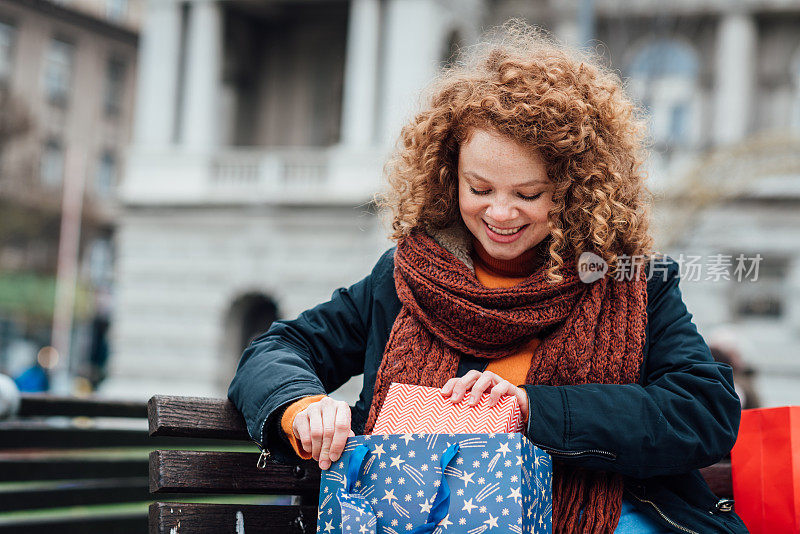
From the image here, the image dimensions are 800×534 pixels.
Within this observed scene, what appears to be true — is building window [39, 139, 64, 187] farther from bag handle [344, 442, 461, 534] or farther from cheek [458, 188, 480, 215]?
bag handle [344, 442, 461, 534]

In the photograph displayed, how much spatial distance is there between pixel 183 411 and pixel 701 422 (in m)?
1.21

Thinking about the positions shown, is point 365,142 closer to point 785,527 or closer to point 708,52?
point 708,52

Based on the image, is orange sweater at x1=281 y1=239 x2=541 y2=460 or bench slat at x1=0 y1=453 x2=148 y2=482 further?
bench slat at x1=0 y1=453 x2=148 y2=482

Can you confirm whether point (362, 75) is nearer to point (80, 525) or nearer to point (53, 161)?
point (80, 525)

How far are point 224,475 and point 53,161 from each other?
43.2 metres

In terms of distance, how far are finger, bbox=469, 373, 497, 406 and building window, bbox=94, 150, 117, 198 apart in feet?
149

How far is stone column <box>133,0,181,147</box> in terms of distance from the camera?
24.0 meters

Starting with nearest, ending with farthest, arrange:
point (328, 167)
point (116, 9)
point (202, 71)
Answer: point (328, 167) → point (202, 71) → point (116, 9)

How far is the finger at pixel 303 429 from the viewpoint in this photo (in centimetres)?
227

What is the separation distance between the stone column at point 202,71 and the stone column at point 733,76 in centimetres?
1137

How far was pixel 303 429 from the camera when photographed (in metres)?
2.29

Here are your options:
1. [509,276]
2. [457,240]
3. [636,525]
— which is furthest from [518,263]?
[636,525]

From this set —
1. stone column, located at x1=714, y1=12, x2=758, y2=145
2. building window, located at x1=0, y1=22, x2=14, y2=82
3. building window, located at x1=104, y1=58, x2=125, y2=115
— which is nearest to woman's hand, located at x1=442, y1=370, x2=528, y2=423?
stone column, located at x1=714, y1=12, x2=758, y2=145

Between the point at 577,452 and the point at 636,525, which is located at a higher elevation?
the point at 577,452
